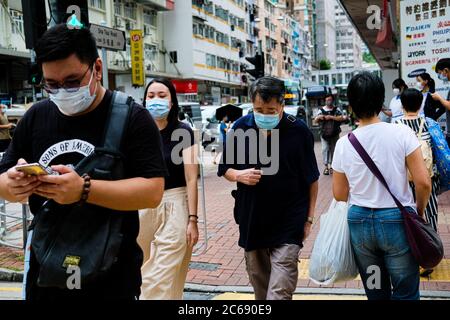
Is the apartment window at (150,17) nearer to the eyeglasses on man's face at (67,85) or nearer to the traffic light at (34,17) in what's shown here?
the traffic light at (34,17)

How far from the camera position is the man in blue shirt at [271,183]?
3.35 meters

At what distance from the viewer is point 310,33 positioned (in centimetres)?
10362

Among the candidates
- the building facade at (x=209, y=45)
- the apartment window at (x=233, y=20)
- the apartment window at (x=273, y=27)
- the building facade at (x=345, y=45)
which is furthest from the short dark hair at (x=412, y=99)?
the building facade at (x=345, y=45)

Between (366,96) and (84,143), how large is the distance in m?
1.58

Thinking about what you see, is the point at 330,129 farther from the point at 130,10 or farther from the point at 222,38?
the point at 222,38

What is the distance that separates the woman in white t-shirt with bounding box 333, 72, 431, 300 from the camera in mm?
2867

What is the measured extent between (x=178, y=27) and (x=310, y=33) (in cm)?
6717

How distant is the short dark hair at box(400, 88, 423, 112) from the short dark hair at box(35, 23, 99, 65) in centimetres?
313

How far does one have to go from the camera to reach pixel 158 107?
3824 millimetres

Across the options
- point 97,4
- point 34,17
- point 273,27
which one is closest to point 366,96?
point 34,17

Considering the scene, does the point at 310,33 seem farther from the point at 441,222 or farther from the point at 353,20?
the point at 441,222
